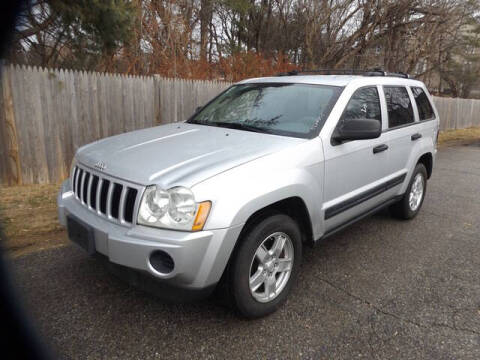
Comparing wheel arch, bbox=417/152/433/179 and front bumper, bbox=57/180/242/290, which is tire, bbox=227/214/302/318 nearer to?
front bumper, bbox=57/180/242/290

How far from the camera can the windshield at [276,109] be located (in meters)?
3.21

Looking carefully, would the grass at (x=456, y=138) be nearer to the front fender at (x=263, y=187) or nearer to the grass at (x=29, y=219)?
the front fender at (x=263, y=187)

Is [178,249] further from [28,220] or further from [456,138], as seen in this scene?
[456,138]

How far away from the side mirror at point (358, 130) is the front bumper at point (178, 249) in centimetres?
136

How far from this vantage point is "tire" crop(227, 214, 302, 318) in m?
2.42

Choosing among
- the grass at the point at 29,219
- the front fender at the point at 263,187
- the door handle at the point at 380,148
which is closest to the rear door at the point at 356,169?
the door handle at the point at 380,148

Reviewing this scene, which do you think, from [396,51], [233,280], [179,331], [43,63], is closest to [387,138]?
[233,280]

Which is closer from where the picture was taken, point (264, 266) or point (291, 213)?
point (264, 266)

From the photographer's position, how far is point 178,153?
270cm

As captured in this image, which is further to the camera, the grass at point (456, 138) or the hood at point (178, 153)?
the grass at point (456, 138)

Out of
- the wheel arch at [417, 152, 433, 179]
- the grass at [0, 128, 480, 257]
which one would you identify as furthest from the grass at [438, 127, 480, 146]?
the grass at [0, 128, 480, 257]

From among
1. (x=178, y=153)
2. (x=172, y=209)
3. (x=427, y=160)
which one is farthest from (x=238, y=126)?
(x=427, y=160)

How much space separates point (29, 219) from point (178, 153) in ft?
9.01

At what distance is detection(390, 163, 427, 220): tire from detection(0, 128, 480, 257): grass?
156 inches
